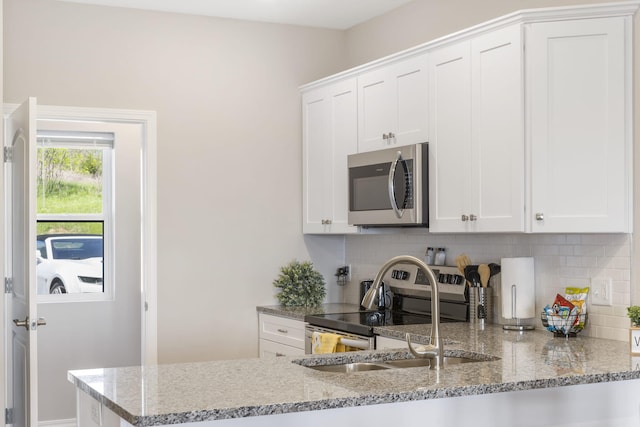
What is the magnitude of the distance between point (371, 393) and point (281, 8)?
10.6 ft

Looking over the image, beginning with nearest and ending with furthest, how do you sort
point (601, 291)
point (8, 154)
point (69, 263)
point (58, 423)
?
point (601, 291)
point (8, 154)
point (58, 423)
point (69, 263)

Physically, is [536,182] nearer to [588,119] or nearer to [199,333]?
[588,119]

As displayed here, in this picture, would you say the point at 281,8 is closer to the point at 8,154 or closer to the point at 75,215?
the point at 8,154

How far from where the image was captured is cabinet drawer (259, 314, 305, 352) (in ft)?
15.8

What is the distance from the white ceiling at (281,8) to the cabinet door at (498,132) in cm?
127

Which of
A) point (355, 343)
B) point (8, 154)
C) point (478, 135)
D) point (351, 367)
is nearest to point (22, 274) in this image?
point (8, 154)

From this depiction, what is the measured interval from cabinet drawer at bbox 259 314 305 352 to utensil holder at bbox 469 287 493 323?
3.61 feet

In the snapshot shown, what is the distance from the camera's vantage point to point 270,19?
5.27 m

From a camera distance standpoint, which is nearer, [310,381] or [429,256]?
[310,381]

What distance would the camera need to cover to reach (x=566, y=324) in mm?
3559

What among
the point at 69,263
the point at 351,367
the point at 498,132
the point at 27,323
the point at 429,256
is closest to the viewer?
the point at 351,367

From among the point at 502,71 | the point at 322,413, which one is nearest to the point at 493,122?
the point at 502,71

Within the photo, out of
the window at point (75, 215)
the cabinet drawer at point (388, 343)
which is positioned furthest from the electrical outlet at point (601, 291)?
the window at point (75, 215)

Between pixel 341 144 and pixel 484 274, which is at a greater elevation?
pixel 341 144
